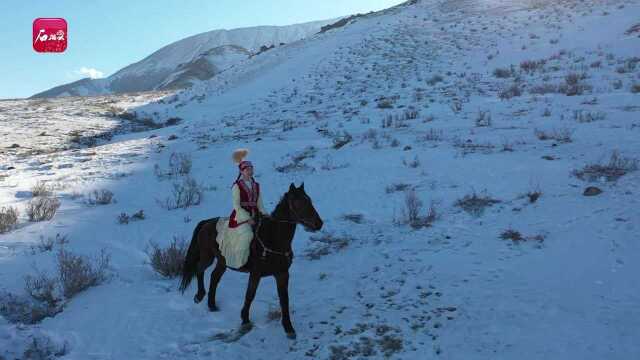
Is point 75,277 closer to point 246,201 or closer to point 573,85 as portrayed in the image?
point 246,201

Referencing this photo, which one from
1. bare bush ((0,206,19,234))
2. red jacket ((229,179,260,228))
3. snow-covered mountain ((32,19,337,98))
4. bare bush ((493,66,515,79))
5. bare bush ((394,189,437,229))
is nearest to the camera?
red jacket ((229,179,260,228))

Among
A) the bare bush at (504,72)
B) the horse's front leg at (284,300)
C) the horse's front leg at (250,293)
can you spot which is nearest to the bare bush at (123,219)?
the horse's front leg at (250,293)

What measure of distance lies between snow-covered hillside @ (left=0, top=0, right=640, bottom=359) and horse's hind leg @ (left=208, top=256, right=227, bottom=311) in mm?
140

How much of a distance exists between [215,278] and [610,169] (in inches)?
279

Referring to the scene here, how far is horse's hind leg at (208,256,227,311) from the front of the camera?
5.67 m

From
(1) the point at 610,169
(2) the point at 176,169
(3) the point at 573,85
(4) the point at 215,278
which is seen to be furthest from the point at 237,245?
(3) the point at 573,85

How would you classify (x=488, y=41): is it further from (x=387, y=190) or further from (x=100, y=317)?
(x=100, y=317)

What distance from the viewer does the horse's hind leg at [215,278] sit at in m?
5.67

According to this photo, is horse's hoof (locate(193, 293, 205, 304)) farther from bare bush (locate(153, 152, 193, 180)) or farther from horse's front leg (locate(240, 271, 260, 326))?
bare bush (locate(153, 152, 193, 180))

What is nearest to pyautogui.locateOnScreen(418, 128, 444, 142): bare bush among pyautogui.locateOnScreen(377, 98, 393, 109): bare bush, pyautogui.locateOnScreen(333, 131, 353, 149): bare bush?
pyautogui.locateOnScreen(333, 131, 353, 149): bare bush

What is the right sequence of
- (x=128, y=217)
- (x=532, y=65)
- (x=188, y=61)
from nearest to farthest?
1. (x=128, y=217)
2. (x=532, y=65)
3. (x=188, y=61)

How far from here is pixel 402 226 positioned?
26.0ft

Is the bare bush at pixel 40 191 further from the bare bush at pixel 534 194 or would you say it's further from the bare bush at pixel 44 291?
the bare bush at pixel 534 194

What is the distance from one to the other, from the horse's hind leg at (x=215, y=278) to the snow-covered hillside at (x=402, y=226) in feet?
0.46
